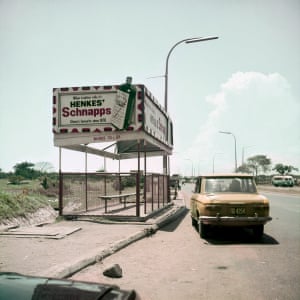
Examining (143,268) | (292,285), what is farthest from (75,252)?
(292,285)

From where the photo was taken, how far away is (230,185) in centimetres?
1107

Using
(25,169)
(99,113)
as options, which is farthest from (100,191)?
(25,169)

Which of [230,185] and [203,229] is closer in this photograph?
[203,229]

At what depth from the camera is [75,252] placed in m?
7.79

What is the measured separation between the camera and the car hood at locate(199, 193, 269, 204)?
9991mm

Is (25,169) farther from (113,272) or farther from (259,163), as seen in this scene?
(113,272)

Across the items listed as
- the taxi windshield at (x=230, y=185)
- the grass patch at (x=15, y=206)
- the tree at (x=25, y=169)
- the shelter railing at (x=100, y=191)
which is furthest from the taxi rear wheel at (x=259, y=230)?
the tree at (x=25, y=169)

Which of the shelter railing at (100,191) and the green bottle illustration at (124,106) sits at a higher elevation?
the green bottle illustration at (124,106)

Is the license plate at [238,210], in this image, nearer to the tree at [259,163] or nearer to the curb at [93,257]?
the curb at [93,257]

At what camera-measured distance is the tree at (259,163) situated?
12900 cm

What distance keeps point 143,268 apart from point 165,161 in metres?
15.2

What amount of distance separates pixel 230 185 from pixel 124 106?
450cm

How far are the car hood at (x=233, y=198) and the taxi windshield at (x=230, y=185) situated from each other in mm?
447

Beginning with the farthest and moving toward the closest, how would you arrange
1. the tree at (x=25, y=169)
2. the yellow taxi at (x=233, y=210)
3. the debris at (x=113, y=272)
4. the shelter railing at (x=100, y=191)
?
the tree at (x=25, y=169) < the shelter railing at (x=100, y=191) < the yellow taxi at (x=233, y=210) < the debris at (x=113, y=272)
